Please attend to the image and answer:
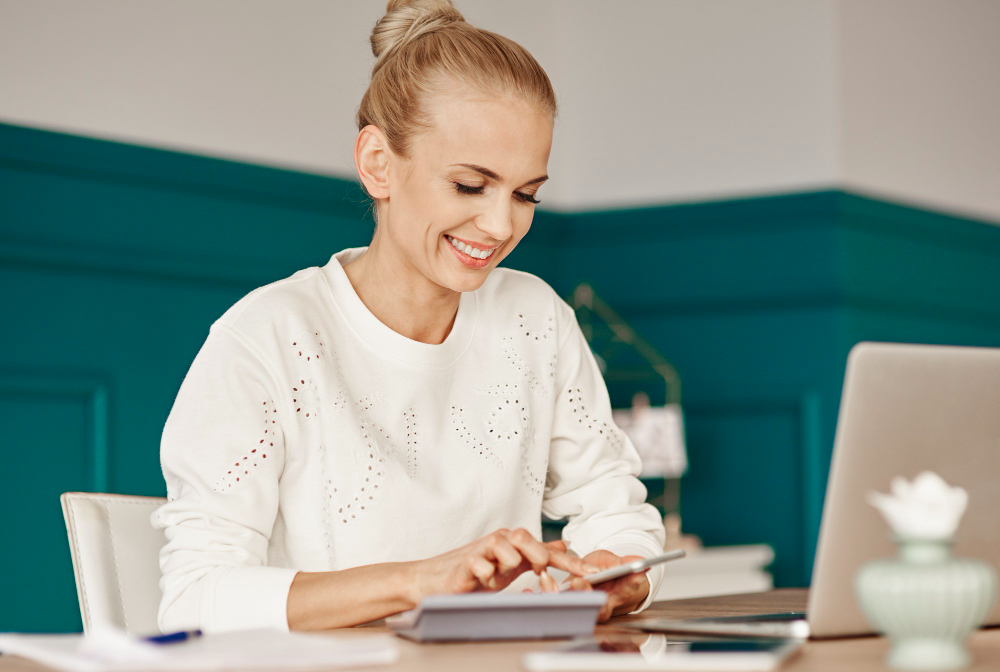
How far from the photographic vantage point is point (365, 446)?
148 centimetres

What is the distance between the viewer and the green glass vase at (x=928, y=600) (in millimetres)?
747

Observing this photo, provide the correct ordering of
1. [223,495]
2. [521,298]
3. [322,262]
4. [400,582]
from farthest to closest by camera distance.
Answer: [322,262] → [521,298] → [223,495] → [400,582]

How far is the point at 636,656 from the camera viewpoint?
0.79 meters

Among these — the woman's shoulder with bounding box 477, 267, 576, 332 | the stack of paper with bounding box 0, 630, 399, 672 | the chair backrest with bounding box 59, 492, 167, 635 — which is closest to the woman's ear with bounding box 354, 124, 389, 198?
the woman's shoulder with bounding box 477, 267, 576, 332

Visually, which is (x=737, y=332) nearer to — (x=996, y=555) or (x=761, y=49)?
(x=761, y=49)

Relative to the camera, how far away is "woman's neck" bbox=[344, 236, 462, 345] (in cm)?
161

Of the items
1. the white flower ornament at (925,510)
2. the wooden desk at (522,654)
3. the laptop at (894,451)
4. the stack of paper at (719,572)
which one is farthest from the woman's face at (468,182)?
the stack of paper at (719,572)

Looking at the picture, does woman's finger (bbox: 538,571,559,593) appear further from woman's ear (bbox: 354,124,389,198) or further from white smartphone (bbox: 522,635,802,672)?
woman's ear (bbox: 354,124,389,198)

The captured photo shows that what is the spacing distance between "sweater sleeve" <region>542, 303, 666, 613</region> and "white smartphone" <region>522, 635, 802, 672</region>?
0.61 meters

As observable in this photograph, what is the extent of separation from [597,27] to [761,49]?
548mm

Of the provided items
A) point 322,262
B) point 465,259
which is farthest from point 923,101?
point 465,259

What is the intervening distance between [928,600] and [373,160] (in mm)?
1057

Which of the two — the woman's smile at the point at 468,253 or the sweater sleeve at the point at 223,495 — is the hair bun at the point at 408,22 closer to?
the woman's smile at the point at 468,253

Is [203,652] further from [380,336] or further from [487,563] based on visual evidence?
[380,336]
